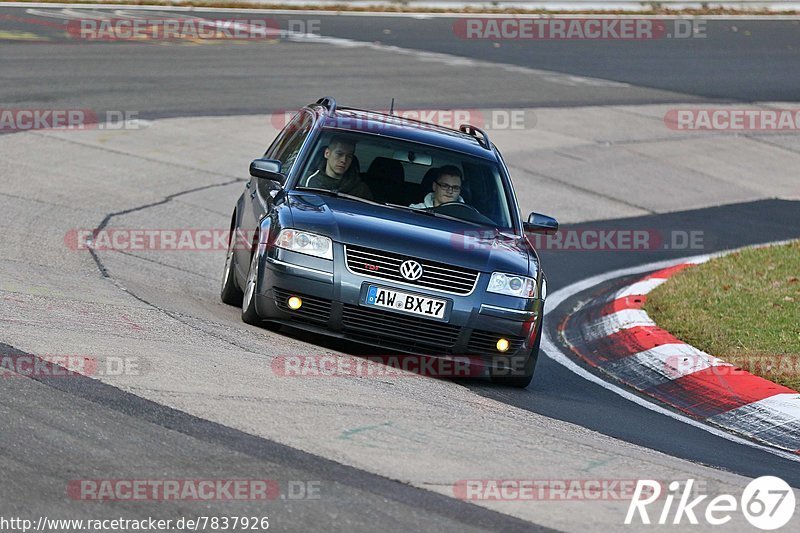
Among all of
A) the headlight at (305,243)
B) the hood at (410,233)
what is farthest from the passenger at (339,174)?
the headlight at (305,243)

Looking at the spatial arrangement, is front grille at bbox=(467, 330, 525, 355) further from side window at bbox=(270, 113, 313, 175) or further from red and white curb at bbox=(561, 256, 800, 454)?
side window at bbox=(270, 113, 313, 175)

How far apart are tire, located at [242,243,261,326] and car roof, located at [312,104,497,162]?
4.57 feet

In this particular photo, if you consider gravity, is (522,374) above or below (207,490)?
below

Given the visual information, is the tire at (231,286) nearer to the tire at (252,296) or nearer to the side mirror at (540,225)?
the tire at (252,296)

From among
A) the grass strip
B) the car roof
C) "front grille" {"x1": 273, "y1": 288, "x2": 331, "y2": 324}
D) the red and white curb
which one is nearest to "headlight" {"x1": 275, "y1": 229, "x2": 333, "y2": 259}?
"front grille" {"x1": 273, "y1": 288, "x2": 331, "y2": 324}

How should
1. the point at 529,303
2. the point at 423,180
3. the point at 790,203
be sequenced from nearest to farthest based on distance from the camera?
the point at 529,303
the point at 423,180
the point at 790,203

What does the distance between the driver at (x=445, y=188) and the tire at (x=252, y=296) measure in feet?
4.32

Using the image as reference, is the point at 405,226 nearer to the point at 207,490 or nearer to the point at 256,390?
the point at 256,390

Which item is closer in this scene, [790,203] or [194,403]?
[194,403]

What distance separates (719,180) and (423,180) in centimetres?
1050

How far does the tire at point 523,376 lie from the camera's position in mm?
8508

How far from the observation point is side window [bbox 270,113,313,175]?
966 centimetres

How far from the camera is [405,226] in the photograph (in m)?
8.55

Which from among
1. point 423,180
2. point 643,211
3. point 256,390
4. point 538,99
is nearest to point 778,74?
point 538,99
